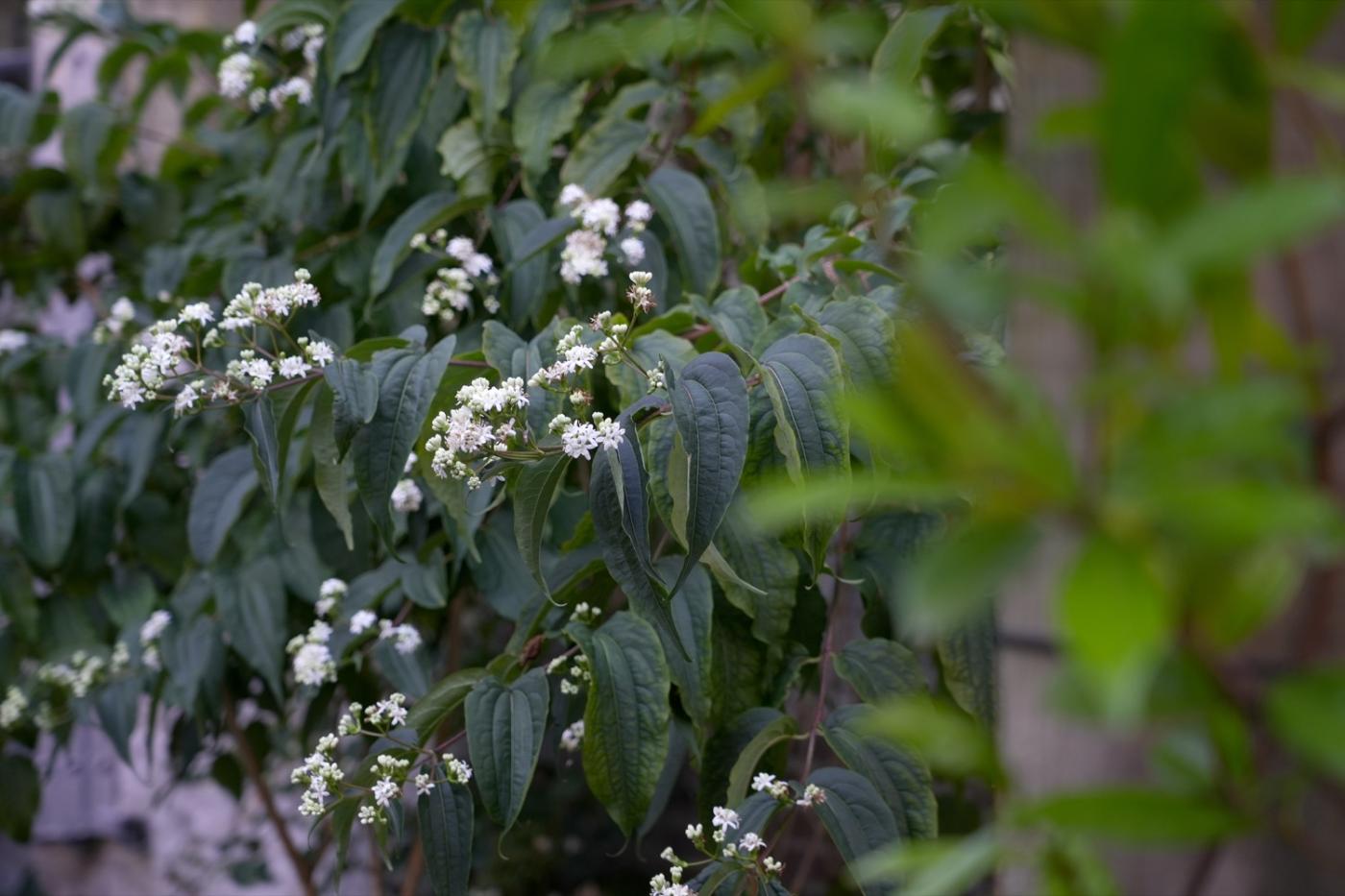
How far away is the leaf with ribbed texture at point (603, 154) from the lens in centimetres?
133

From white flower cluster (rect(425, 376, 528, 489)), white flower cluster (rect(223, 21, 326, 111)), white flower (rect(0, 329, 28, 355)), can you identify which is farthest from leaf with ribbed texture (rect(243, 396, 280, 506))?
white flower (rect(0, 329, 28, 355))

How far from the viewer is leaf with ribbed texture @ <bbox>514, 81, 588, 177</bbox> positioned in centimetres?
138

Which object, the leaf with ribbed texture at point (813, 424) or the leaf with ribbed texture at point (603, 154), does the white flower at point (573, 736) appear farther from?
the leaf with ribbed texture at point (603, 154)

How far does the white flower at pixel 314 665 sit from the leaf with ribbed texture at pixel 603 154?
0.53m

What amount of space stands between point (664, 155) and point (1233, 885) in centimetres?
109

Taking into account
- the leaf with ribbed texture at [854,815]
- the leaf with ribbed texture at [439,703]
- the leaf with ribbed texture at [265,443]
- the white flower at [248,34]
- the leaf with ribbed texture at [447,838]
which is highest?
the white flower at [248,34]

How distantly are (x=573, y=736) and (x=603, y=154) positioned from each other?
0.62m

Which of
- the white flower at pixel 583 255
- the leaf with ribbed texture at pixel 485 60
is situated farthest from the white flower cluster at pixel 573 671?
the leaf with ribbed texture at pixel 485 60

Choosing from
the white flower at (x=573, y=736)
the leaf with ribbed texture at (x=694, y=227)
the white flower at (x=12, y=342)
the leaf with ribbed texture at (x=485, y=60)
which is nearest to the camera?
the white flower at (x=573, y=736)

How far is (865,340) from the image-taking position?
3.17 ft

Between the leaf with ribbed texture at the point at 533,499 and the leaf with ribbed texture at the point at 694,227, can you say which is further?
the leaf with ribbed texture at the point at 694,227

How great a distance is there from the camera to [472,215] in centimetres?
146

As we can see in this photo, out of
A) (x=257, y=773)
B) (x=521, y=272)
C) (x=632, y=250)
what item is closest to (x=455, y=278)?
(x=521, y=272)

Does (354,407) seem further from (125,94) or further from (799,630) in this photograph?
(125,94)
